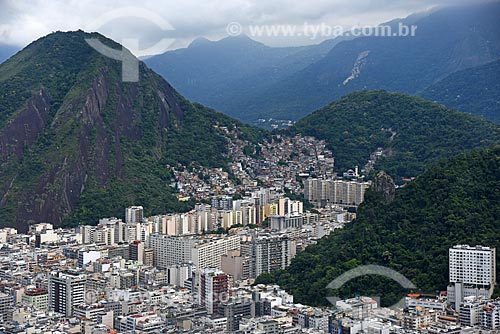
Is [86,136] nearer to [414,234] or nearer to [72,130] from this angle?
[72,130]

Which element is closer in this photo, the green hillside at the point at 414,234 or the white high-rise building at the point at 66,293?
the green hillside at the point at 414,234

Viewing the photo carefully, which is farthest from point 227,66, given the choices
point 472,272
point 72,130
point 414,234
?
point 472,272

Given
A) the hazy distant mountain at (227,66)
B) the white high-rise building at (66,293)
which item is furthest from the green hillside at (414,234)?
the hazy distant mountain at (227,66)

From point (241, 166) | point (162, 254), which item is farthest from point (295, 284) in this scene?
point (241, 166)

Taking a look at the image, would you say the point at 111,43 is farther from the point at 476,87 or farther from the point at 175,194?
the point at 476,87

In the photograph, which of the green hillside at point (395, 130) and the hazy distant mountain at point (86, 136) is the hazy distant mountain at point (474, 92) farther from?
the hazy distant mountain at point (86, 136)

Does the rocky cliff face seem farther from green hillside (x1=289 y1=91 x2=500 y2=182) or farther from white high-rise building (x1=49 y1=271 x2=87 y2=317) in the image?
white high-rise building (x1=49 y1=271 x2=87 y2=317)

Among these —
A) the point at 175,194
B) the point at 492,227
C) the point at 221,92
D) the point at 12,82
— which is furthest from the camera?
the point at 221,92
